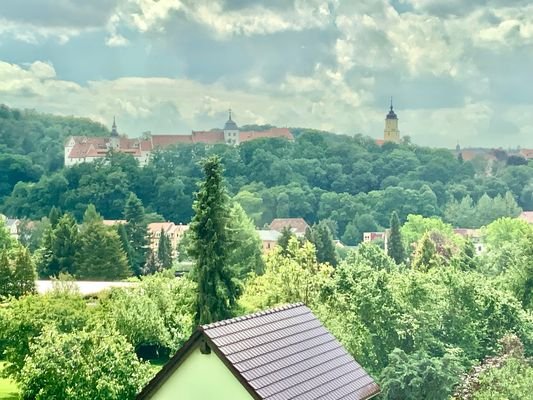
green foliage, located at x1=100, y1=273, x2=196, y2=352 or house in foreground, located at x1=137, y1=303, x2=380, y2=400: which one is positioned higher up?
Answer: house in foreground, located at x1=137, y1=303, x2=380, y2=400

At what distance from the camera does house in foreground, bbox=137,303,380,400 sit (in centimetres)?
1072

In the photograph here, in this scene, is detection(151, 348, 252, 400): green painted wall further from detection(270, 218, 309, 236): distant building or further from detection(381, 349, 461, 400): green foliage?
detection(270, 218, 309, 236): distant building

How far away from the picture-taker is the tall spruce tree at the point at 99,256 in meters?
58.6

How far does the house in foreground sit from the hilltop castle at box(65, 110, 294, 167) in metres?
108

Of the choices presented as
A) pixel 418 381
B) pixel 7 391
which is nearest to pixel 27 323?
pixel 7 391

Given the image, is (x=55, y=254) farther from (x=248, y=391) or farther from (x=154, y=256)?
(x=248, y=391)

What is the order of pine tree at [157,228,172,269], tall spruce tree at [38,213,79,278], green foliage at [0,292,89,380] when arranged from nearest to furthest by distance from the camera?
1. green foliage at [0,292,89,380]
2. tall spruce tree at [38,213,79,278]
3. pine tree at [157,228,172,269]

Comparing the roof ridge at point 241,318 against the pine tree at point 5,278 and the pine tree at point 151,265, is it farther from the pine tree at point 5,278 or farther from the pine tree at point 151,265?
the pine tree at point 151,265

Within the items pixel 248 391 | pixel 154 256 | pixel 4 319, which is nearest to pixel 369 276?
pixel 4 319

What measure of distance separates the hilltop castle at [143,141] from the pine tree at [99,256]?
57.5 metres

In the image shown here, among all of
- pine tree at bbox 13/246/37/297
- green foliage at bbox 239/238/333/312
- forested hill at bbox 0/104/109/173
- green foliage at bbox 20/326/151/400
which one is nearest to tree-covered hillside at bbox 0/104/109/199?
forested hill at bbox 0/104/109/173

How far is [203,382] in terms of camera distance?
10945mm

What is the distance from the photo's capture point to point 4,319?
72.8 feet

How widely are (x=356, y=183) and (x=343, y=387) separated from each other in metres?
109
